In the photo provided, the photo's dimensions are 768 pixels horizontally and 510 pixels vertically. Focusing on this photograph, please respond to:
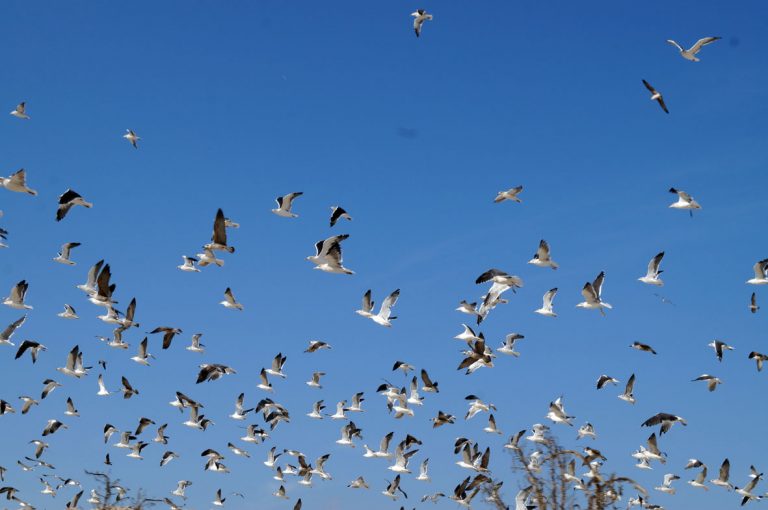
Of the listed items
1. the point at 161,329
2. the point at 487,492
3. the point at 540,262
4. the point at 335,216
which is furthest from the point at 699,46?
the point at 161,329

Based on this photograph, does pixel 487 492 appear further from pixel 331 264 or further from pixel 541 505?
pixel 331 264

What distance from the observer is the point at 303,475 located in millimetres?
46344

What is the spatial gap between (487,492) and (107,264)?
14.4m

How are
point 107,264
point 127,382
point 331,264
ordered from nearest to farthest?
1. point 107,264
2. point 331,264
3. point 127,382

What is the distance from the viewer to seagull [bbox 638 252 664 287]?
36938mm

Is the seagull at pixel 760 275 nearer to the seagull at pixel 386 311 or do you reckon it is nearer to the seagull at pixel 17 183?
the seagull at pixel 386 311

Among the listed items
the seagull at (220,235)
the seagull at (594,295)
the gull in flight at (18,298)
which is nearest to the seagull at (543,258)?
the seagull at (594,295)

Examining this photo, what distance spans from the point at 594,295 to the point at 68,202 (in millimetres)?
16607

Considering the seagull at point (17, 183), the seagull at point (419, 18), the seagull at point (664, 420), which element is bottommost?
the seagull at point (664, 420)

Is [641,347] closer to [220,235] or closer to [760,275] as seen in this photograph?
[760,275]

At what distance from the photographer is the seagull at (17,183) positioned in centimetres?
3328

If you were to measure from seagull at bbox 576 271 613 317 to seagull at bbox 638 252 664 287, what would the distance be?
1.39 m

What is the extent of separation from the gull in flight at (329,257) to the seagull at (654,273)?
407 inches

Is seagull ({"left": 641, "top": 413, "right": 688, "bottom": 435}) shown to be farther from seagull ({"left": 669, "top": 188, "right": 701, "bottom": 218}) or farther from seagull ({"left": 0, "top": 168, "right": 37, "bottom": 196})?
seagull ({"left": 0, "top": 168, "right": 37, "bottom": 196})
